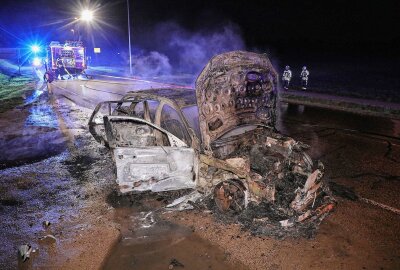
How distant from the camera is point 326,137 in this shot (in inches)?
377

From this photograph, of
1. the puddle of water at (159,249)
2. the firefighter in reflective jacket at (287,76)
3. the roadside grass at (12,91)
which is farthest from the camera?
the firefighter in reflective jacket at (287,76)

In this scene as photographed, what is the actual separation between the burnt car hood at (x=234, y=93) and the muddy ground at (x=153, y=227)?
5.39 feet

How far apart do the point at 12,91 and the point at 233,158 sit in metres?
18.9

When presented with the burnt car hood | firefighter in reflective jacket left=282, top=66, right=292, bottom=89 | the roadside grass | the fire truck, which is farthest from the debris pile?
the fire truck

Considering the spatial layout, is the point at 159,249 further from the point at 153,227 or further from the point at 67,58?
the point at 67,58

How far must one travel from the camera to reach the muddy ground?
161 inches

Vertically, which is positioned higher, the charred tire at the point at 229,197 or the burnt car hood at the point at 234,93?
the burnt car hood at the point at 234,93

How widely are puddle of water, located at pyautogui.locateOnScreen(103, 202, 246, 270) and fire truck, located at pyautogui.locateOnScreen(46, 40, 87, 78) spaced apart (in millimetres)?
21483

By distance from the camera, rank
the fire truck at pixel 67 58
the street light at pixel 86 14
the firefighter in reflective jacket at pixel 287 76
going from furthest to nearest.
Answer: the street light at pixel 86 14
the fire truck at pixel 67 58
the firefighter in reflective jacket at pixel 287 76

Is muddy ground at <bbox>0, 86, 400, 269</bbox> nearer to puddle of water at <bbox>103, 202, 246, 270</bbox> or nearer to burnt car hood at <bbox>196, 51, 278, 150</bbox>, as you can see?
puddle of water at <bbox>103, 202, 246, 270</bbox>

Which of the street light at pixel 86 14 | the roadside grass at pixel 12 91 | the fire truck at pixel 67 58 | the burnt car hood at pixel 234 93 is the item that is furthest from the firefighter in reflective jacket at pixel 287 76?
the street light at pixel 86 14

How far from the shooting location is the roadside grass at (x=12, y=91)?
1472cm

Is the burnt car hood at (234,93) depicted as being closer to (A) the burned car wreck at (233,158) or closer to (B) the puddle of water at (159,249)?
(A) the burned car wreck at (233,158)

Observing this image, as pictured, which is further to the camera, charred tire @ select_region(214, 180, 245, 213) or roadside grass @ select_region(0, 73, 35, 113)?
roadside grass @ select_region(0, 73, 35, 113)
